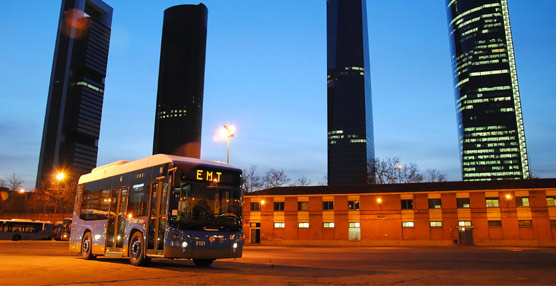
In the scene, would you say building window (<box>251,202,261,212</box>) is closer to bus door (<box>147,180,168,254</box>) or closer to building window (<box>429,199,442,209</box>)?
building window (<box>429,199,442,209</box>)

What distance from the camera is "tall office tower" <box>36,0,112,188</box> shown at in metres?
184

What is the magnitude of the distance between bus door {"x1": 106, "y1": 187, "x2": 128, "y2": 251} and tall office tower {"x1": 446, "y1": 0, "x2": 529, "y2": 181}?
200m

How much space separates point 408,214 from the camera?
51438 millimetres

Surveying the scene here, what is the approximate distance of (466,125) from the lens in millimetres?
196625

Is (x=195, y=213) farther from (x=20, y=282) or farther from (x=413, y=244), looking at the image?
(x=413, y=244)

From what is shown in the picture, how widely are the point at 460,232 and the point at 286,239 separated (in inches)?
834

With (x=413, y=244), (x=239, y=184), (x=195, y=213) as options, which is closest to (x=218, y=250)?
(x=195, y=213)

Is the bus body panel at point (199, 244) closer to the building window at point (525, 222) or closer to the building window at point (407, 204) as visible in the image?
the building window at point (407, 204)

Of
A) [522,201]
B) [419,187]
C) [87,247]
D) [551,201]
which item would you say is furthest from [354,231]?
Answer: [87,247]

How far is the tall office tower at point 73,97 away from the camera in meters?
184

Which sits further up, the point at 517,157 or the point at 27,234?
the point at 517,157

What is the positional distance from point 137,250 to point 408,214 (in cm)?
4339

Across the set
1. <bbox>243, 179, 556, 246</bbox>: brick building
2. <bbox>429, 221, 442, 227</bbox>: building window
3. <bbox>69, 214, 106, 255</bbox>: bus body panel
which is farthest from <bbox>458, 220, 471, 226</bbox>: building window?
<bbox>69, 214, 106, 255</bbox>: bus body panel

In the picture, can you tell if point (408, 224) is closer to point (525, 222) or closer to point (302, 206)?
point (525, 222)
